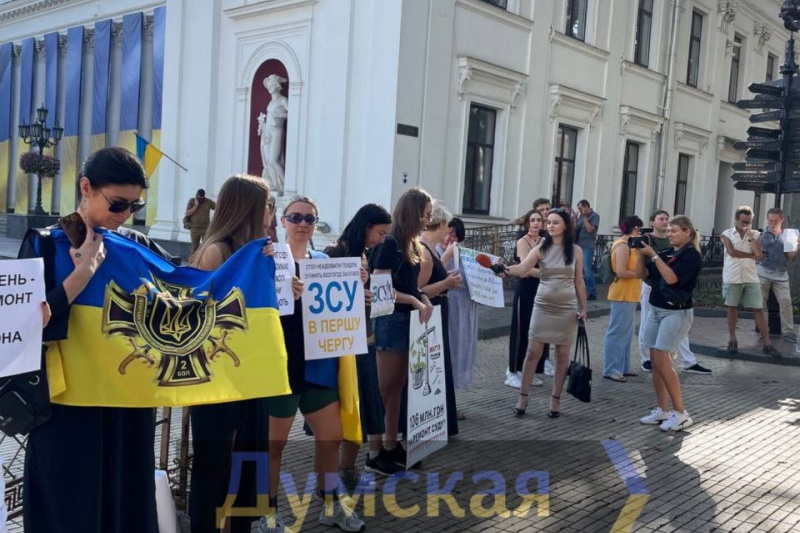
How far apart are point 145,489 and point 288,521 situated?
154 cm

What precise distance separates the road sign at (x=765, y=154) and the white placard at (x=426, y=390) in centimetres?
823

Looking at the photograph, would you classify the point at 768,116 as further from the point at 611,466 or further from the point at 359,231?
the point at 359,231

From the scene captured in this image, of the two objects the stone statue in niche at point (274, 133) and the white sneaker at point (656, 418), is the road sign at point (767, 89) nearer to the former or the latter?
the white sneaker at point (656, 418)

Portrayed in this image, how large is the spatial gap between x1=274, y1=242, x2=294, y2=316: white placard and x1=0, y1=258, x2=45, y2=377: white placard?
1506mm

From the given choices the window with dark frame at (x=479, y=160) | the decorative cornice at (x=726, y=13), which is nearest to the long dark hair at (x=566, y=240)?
the window with dark frame at (x=479, y=160)

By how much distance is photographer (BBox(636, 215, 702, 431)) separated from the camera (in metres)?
6.81

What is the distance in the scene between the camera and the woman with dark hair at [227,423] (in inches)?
136

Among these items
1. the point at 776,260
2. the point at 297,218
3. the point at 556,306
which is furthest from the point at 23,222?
the point at 297,218

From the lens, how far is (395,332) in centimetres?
551

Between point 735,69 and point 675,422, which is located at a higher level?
point 735,69

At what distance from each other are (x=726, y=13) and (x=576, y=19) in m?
9.05

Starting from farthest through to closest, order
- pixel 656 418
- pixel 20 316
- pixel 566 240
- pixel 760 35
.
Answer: pixel 760 35 < pixel 566 240 < pixel 656 418 < pixel 20 316

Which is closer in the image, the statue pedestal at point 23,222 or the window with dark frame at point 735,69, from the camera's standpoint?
the statue pedestal at point 23,222

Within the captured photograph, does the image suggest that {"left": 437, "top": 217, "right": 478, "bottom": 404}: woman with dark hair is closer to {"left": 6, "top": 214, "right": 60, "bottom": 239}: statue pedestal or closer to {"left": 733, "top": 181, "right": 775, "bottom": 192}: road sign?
{"left": 733, "top": 181, "right": 775, "bottom": 192}: road sign
